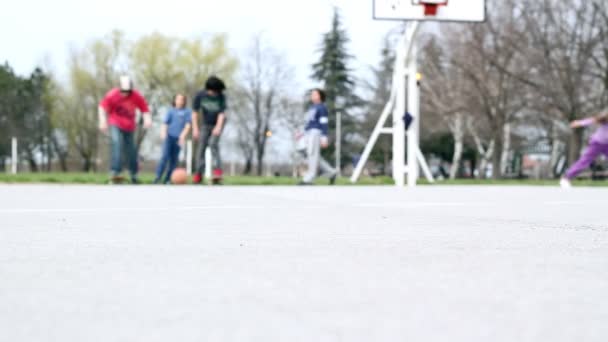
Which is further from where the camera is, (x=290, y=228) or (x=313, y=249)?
(x=290, y=228)

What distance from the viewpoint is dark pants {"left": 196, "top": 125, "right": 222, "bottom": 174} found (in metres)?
13.7

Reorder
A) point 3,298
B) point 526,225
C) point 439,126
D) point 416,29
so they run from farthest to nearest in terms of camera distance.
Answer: point 439,126 → point 416,29 → point 526,225 → point 3,298

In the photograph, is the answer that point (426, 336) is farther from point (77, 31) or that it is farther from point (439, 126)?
point (77, 31)

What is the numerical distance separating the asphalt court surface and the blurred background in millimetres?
23292

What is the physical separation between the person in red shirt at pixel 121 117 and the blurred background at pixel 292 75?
14.3 m

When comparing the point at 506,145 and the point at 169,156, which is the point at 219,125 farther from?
the point at 506,145

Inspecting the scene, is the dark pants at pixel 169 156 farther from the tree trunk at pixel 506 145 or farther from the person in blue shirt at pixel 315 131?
the tree trunk at pixel 506 145

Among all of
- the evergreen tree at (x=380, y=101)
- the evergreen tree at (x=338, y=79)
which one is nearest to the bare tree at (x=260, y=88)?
the evergreen tree at (x=338, y=79)

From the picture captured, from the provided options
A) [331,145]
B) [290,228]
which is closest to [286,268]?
[290,228]

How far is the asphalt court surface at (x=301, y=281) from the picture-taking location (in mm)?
1783

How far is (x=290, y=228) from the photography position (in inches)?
179

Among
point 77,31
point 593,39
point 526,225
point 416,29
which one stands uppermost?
point 77,31

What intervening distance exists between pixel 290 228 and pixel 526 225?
1536mm

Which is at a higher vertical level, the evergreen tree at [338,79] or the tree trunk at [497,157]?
the evergreen tree at [338,79]
